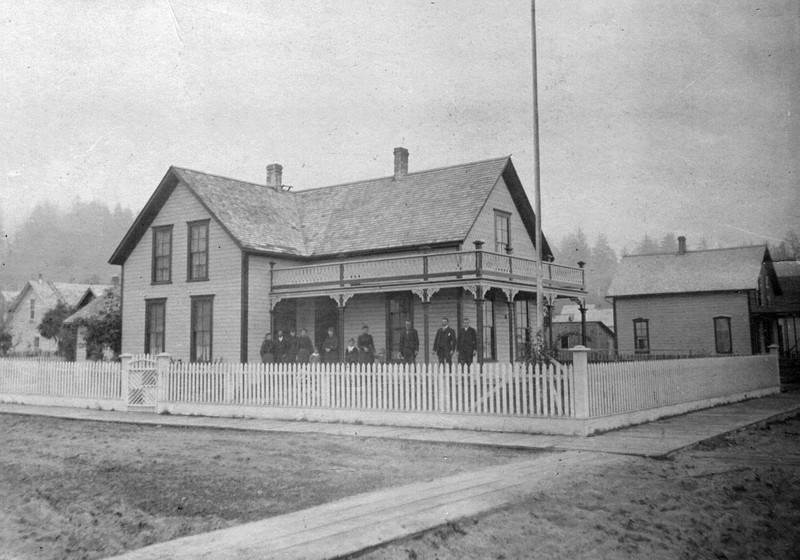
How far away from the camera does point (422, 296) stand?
20953 millimetres

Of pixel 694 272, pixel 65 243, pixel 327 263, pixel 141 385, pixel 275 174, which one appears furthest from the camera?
pixel 65 243

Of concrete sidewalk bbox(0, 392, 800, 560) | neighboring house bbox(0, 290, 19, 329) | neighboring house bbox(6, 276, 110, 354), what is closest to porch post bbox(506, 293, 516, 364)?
concrete sidewalk bbox(0, 392, 800, 560)

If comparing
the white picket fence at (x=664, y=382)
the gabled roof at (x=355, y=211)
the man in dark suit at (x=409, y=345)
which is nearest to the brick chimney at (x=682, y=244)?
the gabled roof at (x=355, y=211)

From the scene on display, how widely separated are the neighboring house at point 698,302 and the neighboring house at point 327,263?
13724 millimetres

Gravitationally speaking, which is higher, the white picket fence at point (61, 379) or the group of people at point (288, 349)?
the group of people at point (288, 349)

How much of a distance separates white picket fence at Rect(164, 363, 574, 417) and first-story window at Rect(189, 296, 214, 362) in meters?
6.99

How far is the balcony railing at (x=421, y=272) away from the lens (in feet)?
67.0

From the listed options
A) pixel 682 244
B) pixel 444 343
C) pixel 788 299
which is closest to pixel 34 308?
pixel 682 244

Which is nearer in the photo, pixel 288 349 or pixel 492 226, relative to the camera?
pixel 288 349

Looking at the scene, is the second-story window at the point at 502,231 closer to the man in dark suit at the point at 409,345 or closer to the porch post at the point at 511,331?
the porch post at the point at 511,331

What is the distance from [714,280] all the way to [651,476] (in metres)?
31.4

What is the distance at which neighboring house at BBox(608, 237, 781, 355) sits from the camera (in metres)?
35.2

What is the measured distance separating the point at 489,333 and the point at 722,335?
18.0 metres

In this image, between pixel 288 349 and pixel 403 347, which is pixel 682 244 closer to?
pixel 403 347
